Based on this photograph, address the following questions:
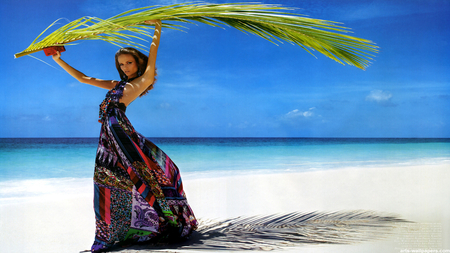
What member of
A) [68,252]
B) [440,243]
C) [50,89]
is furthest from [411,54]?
[50,89]

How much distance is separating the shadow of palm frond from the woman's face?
1.03 m

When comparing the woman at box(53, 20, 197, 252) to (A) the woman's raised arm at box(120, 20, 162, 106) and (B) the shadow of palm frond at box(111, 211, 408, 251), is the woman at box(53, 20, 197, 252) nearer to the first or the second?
(A) the woman's raised arm at box(120, 20, 162, 106)

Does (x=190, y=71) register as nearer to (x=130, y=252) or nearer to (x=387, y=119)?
(x=387, y=119)

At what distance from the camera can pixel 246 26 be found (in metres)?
1.64

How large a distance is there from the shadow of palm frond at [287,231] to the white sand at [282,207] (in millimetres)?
114

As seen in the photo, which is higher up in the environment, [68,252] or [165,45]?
[165,45]

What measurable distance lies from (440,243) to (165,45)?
1027cm

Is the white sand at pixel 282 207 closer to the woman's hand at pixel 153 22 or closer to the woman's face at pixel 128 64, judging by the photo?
the woman's face at pixel 128 64

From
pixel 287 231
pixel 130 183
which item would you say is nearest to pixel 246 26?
pixel 130 183

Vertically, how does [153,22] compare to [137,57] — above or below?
above

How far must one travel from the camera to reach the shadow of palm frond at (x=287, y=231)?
5.78 ft

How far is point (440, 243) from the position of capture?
2.04 metres

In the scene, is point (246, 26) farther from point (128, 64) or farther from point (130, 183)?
point (130, 183)

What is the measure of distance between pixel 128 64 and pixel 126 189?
754 millimetres
